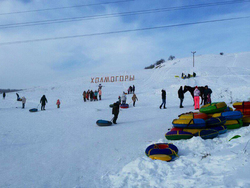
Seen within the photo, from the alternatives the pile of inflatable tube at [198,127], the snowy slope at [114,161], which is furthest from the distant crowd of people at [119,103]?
the pile of inflatable tube at [198,127]

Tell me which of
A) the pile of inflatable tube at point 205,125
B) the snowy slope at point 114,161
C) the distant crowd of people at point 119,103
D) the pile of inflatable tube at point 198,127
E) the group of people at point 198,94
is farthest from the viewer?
the group of people at point 198,94

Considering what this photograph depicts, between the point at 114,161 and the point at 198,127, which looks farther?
the point at 198,127

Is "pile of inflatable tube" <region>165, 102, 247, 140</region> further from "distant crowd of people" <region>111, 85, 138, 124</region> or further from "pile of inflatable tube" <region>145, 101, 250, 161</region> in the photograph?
"distant crowd of people" <region>111, 85, 138, 124</region>

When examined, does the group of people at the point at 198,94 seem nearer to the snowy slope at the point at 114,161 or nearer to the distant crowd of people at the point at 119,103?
the distant crowd of people at the point at 119,103

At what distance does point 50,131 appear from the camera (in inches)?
361

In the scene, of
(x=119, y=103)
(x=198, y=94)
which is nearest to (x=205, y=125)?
(x=119, y=103)

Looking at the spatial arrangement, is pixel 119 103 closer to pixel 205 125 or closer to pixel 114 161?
pixel 205 125

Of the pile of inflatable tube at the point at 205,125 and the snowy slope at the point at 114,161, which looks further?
the pile of inflatable tube at the point at 205,125

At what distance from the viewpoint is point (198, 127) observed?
6.79 m

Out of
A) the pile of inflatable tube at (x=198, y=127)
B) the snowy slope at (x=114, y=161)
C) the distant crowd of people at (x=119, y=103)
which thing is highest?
the distant crowd of people at (x=119, y=103)

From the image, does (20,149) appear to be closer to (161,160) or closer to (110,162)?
(110,162)

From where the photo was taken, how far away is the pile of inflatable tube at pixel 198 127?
5.27m

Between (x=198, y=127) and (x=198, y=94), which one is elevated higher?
(x=198, y=94)

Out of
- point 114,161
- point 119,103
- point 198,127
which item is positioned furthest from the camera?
point 119,103
